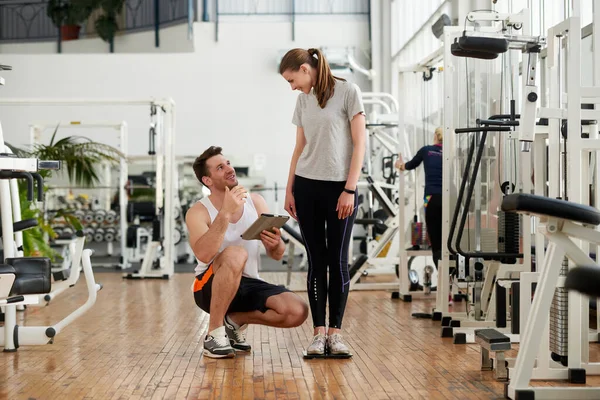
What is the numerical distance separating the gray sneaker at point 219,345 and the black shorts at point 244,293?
11 centimetres

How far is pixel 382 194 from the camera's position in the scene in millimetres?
7012

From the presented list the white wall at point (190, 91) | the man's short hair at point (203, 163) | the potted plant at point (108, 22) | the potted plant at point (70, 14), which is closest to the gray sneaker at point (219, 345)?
the man's short hair at point (203, 163)

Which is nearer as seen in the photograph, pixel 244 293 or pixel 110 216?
pixel 244 293

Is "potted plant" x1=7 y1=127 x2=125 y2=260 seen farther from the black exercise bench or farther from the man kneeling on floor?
the black exercise bench

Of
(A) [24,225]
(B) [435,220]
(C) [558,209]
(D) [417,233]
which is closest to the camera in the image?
(C) [558,209]

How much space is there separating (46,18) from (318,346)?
1195 centimetres

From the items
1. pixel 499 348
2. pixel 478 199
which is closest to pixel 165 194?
pixel 478 199

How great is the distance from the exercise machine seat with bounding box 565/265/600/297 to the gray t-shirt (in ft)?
6.70

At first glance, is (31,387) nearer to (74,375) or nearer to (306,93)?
(74,375)

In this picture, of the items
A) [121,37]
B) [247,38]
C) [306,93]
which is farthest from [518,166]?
[121,37]

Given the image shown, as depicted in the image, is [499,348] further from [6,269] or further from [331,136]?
[6,269]

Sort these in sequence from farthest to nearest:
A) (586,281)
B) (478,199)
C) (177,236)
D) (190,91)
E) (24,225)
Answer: (190,91) → (177,236) → (478,199) → (24,225) → (586,281)

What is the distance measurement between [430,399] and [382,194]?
4.34m

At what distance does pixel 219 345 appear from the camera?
352cm
